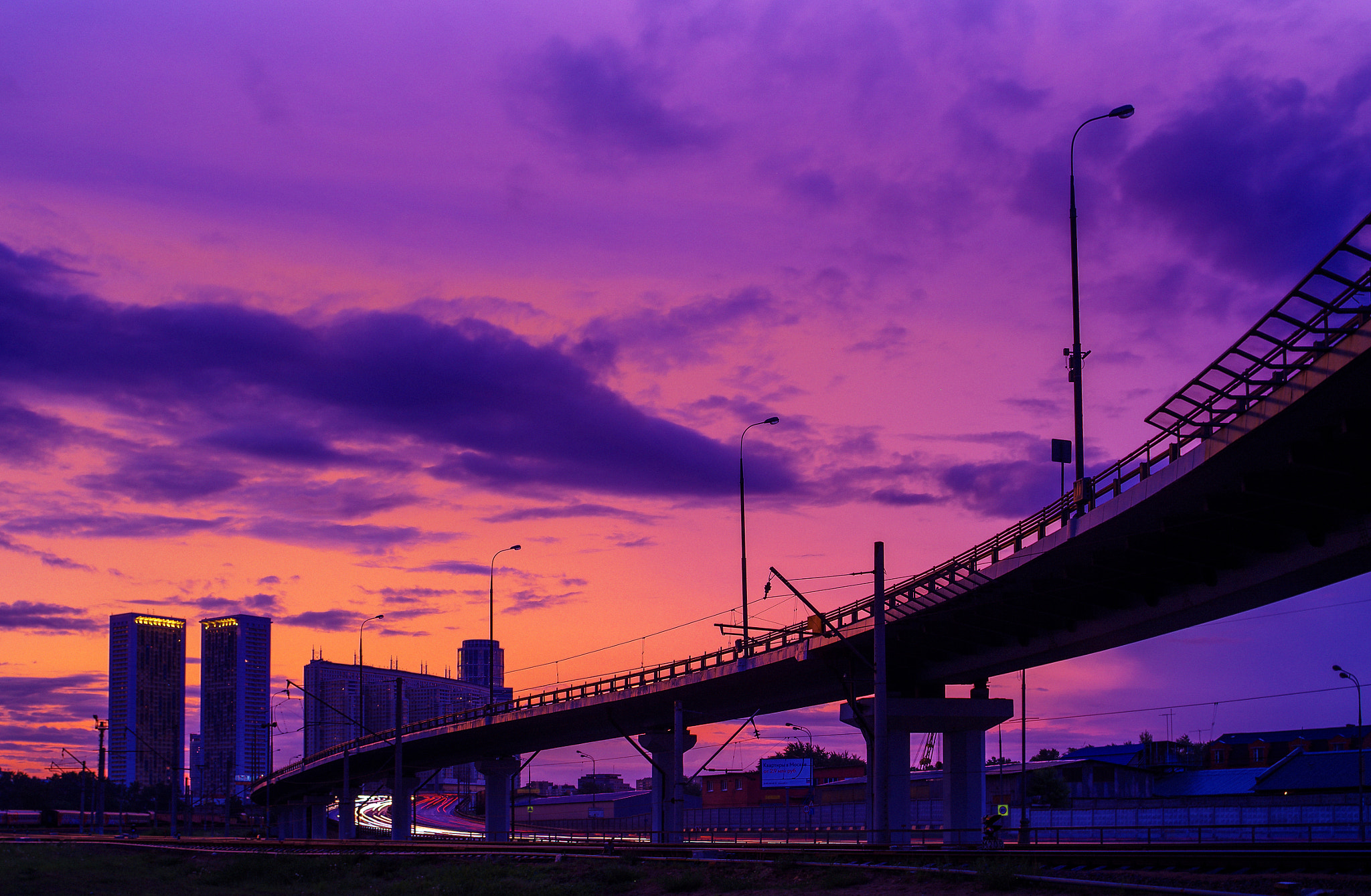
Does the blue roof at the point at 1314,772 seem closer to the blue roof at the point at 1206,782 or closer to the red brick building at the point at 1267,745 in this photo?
the blue roof at the point at 1206,782

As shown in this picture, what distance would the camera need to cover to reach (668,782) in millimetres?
79125

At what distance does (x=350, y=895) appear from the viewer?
3847cm

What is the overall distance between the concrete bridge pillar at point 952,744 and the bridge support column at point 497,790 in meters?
40.5

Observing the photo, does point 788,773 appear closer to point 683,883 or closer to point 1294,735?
point 1294,735

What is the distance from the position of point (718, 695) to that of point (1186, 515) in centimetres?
4327

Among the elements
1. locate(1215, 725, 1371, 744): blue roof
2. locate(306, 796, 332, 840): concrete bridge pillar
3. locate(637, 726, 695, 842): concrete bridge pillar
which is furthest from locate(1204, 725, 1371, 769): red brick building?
locate(306, 796, 332, 840): concrete bridge pillar

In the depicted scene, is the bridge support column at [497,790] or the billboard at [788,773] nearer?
the bridge support column at [497,790]

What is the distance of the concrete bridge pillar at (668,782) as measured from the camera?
65.9m

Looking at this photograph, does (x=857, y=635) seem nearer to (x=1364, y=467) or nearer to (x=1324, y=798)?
(x=1364, y=467)

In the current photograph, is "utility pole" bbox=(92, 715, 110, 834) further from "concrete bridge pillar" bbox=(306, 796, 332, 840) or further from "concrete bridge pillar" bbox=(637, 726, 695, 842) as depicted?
"concrete bridge pillar" bbox=(637, 726, 695, 842)

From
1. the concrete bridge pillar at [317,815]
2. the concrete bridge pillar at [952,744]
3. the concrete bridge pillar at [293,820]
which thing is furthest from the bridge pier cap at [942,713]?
the concrete bridge pillar at [293,820]

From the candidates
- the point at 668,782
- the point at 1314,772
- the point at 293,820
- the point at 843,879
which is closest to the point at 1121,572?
the point at 843,879

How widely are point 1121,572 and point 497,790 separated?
7184cm

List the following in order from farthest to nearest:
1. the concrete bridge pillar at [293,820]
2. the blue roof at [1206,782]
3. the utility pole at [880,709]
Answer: the concrete bridge pillar at [293,820] < the blue roof at [1206,782] < the utility pole at [880,709]
